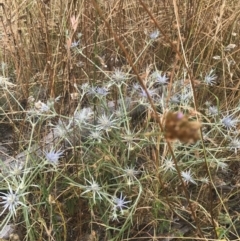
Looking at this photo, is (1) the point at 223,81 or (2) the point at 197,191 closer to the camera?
(2) the point at 197,191

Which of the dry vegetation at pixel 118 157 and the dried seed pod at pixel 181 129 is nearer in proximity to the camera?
the dried seed pod at pixel 181 129

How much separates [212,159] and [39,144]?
0.51 metres

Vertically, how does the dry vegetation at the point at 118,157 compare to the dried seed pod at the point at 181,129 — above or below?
below

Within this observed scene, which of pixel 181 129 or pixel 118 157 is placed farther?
pixel 118 157

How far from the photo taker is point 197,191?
60.5 inches

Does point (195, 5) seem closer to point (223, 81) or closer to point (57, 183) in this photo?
point (223, 81)

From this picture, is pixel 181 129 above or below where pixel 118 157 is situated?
above

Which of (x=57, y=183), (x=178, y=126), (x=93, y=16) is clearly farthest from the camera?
(x=93, y=16)

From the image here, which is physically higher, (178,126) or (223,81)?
(178,126)

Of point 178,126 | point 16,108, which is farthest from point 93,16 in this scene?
point 178,126

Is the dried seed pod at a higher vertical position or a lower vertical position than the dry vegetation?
higher

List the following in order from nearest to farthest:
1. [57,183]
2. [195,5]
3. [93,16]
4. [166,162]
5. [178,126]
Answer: [178,126], [166,162], [57,183], [195,5], [93,16]

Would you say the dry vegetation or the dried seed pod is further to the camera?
the dry vegetation

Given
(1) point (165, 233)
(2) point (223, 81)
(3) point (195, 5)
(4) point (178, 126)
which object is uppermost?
(4) point (178, 126)
